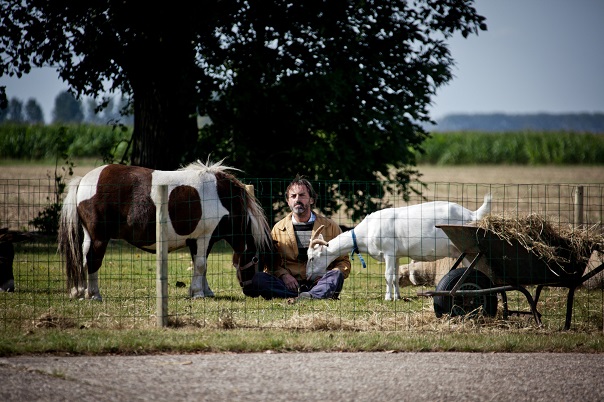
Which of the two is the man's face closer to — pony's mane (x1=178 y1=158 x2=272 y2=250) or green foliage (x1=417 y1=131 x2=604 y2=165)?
pony's mane (x1=178 y1=158 x2=272 y2=250)

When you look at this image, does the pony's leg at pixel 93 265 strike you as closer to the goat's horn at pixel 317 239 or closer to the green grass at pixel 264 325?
the green grass at pixel 264 325

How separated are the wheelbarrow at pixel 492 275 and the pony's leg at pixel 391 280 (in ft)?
5.65

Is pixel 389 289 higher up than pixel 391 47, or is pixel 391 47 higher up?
pixel 391 47

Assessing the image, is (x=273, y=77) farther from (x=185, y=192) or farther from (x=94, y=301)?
(x=94, y=301)

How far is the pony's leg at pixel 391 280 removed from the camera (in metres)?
10.4

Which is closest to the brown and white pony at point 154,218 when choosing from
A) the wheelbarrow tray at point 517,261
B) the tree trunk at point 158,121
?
the wheelbarrow tray at point 517,261

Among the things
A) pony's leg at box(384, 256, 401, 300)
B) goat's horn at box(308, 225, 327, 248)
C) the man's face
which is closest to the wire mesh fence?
pony's leg at box(384, 256, 401, 300)

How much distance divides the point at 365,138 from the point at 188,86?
421 centimetres

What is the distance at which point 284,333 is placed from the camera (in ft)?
25.5

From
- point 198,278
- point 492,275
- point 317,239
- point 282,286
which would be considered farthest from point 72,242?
point 492,275

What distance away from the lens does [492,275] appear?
27.9ft

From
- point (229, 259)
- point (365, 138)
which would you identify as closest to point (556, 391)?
point (229, 259)

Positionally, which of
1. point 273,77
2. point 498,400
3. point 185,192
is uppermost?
point 273,77

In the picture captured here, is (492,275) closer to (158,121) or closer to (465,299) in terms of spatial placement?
(465,299)
